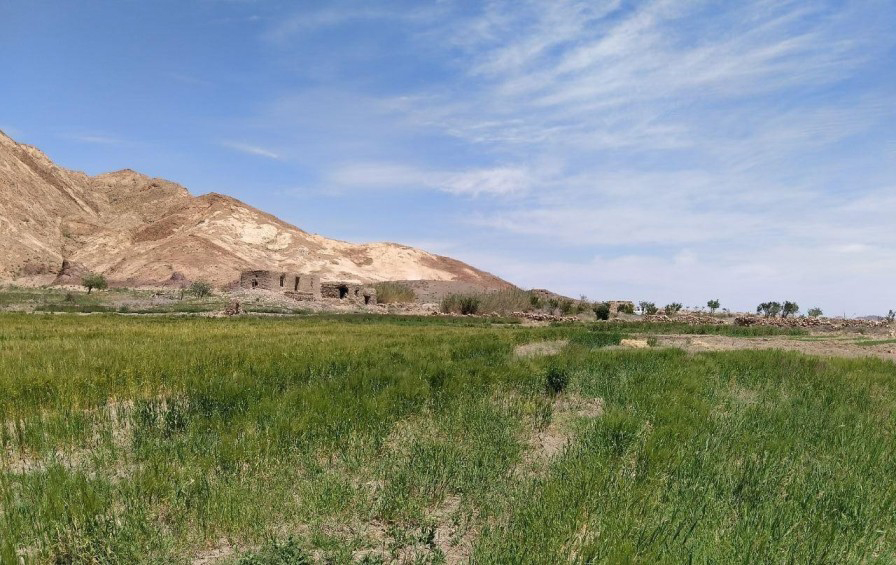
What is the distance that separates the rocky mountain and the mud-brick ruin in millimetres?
19088

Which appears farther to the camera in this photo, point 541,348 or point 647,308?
point 647,308

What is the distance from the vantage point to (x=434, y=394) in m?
8.09

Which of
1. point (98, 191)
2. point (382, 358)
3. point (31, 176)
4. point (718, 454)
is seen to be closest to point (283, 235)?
point (31, 176)

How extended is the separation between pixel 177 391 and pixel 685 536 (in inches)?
273

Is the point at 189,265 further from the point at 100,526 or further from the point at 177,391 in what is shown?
the point at 100,526

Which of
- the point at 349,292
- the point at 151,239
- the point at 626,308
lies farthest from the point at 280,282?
the point at 151,239

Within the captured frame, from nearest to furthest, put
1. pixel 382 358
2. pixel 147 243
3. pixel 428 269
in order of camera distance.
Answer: pixel 382 358 < pixel 147 243 < pixel 428 269

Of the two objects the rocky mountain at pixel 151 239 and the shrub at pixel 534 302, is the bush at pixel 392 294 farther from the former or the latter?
the rocky mountain at pixel 151 239

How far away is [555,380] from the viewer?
368 inches

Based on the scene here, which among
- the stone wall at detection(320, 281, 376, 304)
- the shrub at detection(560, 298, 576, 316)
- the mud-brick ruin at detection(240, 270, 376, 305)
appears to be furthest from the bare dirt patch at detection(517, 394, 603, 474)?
the shrub at detection(560, 298, 576, 316)

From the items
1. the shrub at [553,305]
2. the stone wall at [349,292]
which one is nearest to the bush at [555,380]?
the stone wall at [349,292]

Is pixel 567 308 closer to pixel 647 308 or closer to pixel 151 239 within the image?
pixel 647 308

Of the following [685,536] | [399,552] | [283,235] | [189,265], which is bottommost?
[399,552]

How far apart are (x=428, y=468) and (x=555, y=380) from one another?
5.02 metres
